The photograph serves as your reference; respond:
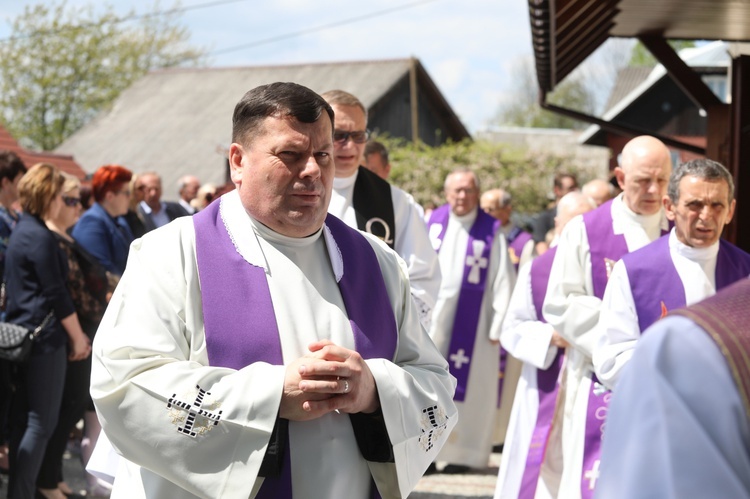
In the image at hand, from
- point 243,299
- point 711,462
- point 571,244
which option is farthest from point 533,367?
point 711,462

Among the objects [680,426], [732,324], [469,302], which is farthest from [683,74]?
A: [680,426]

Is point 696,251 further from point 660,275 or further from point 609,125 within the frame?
point 609,125

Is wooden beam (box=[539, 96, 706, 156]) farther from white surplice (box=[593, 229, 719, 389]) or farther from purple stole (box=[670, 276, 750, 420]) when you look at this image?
purple stole (box=[670, 276, 750, 420])

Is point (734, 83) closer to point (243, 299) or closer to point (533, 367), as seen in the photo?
point (533, 367)

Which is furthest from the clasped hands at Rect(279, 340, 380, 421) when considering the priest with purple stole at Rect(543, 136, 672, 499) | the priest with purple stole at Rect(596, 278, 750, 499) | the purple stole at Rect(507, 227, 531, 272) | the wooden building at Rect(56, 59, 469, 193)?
the wooden building at Rect(56, 59, 469, 193)

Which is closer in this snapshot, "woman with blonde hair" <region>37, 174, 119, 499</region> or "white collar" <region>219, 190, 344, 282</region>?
"white collar" <region>219, 190, 344, 282</region>

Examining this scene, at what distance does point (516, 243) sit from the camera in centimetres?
1103

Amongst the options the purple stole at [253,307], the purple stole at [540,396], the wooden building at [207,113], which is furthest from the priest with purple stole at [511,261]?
the wooden building at [207,113]

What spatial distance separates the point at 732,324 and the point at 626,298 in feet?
10.4

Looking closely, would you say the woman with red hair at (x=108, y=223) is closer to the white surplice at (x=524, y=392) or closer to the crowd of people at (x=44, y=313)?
the crowd of people at (x=44, y=313)

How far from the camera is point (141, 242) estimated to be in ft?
10.3

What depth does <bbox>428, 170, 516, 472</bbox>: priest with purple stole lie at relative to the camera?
8984 millimetres

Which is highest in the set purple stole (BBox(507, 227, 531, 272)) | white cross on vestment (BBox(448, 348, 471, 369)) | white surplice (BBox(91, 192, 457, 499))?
white surplice (BBox(91, 192, 457, 499))

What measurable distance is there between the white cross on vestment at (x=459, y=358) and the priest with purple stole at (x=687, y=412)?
744 centimetres
